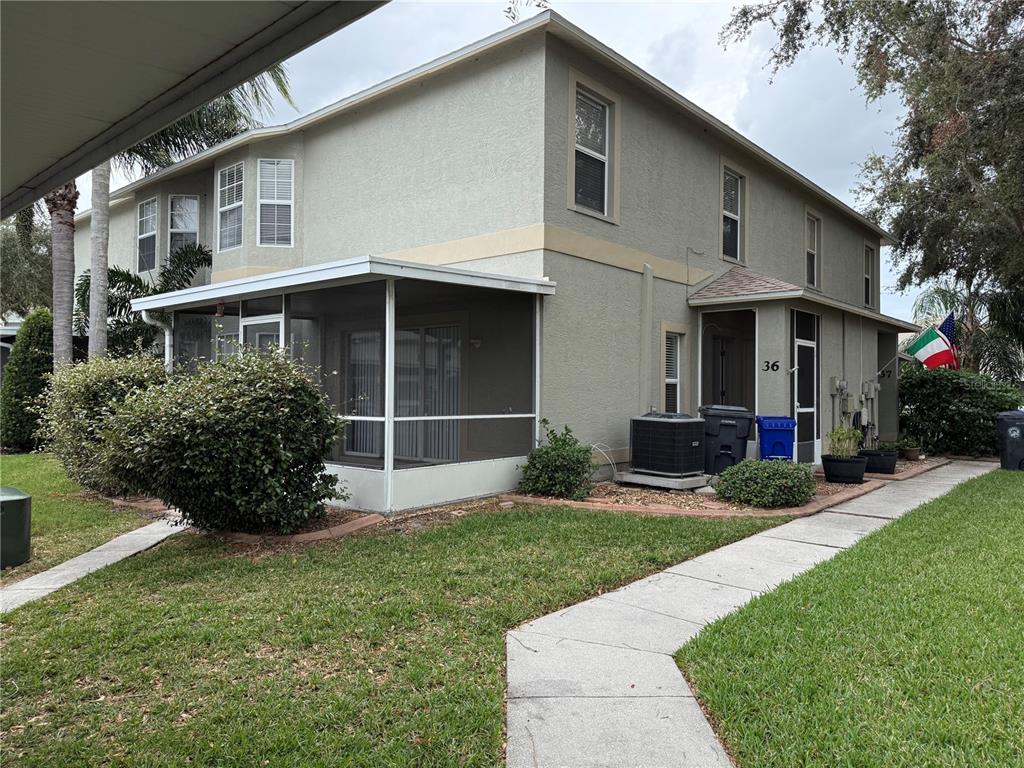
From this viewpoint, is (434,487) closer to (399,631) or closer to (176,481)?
(176,481)

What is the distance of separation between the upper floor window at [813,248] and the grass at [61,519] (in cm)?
1435

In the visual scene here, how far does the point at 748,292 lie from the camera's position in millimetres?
11375

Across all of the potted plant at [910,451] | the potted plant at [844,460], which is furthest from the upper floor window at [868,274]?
the potted plant at [844,460]

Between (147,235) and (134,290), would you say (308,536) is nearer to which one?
(134,290)

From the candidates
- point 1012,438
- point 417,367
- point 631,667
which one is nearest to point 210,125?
point 417,367

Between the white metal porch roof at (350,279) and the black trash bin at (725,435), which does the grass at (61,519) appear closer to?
the white metal porch roof at (350,279)

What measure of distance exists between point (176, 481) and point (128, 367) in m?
3.64

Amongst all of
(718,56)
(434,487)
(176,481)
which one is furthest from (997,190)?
(176,481)

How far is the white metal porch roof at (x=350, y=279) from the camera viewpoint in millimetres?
7414

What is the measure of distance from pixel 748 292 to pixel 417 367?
5.62 meters

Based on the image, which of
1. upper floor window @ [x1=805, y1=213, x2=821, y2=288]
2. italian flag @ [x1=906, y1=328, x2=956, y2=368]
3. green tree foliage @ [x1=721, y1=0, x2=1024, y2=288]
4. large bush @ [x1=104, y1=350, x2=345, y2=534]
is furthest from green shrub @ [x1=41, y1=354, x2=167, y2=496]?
italian flag @ [x1=906, y1=328, x2=956, y2=368]

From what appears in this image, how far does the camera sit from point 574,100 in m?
9.70

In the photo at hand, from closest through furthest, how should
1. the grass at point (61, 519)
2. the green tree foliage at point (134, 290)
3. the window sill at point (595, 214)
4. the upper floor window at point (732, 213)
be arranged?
the grass at point (61, 519) → the window sill at point (595, 214) → the upper floor window at point (732, 213) → the green tree foliage at point (134, 290)

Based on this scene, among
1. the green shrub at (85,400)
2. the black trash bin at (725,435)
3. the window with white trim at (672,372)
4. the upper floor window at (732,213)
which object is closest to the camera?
the green shrub at (85,400)
